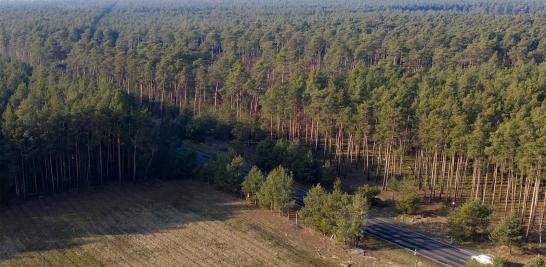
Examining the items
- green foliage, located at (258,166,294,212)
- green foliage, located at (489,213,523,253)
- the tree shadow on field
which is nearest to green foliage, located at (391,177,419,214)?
green foliage, located at (489,213,523,253)

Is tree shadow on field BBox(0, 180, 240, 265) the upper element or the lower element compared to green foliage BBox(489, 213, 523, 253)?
lower

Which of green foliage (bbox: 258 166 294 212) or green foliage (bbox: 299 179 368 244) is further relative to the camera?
green foliage (bbox: 258 166 294 212)

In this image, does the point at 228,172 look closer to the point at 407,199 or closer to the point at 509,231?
the point at 407,199

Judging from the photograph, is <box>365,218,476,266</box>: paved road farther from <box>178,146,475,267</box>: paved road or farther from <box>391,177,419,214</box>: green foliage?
<box>391,177,419,214</box>: green foliage

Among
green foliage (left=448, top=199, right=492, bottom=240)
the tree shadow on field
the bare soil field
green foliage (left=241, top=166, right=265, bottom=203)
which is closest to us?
the bare soil field

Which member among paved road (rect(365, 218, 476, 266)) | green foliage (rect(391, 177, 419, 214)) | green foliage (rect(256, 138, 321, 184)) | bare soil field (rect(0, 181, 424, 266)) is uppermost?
green foliage (rect(256, 138, 321, 184))

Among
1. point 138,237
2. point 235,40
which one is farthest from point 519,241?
point 235,40

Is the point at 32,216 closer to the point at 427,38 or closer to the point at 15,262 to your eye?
the point at 15,262

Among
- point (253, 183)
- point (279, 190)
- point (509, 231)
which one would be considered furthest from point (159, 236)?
point (509, 231)

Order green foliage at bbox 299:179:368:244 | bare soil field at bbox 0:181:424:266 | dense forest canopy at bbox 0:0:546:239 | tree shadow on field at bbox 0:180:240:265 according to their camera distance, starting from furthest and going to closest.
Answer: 1. dense forest canopy at bbox 0:0:546:239
2. tree shadow on field at bbox 0:180:240:265
3. green foliage at bbox 299:179:368:244
4. bare soil field at bbox 0:181:424:266
